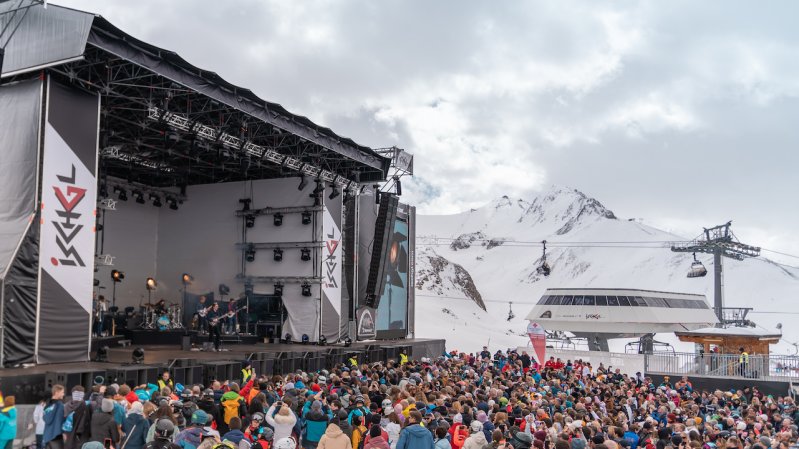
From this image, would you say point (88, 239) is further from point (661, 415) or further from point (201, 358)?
point (661, 415)

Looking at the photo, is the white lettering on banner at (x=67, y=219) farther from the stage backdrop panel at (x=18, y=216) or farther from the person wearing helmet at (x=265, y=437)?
the person wearing helmet at (x=265, y=437)

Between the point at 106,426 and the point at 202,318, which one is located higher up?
the point at 202,318

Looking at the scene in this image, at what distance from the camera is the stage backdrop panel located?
1358 cm

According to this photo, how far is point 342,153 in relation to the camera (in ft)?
80.7

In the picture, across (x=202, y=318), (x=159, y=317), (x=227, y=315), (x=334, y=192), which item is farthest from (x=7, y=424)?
(x=334, y=192)

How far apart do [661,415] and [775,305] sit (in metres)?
108

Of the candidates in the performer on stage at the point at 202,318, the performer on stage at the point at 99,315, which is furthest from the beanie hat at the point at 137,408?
the performer on stage at the point at 202,318

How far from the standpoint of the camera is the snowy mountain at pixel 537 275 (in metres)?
60.3

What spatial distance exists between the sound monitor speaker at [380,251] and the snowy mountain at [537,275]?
64.0 ft

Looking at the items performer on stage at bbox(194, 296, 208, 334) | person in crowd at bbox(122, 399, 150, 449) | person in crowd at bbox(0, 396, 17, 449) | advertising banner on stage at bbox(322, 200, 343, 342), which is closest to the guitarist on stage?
performer on stage at bbox(194, 296, 208, 334)

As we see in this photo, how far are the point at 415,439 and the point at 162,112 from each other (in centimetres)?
1382

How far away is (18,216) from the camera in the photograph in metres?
14.3

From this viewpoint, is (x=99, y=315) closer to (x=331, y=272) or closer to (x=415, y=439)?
(x=331, y=272)

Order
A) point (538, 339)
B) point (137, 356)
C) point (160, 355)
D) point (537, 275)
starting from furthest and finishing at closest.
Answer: point (537, 275) < point (538, 339) < point (160, 355) < point (137, 356)
